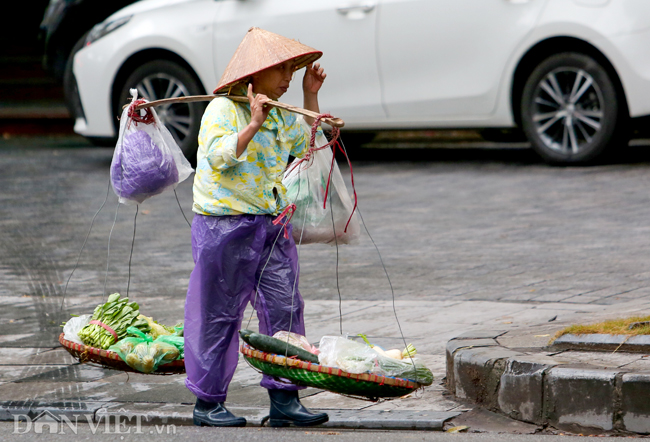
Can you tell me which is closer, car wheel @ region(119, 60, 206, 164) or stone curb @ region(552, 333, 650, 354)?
stone curb @ region(552, 333, 650, 354)

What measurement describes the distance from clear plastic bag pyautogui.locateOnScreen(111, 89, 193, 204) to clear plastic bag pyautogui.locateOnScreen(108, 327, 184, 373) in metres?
0.60

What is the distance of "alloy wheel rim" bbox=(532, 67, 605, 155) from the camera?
357 inches

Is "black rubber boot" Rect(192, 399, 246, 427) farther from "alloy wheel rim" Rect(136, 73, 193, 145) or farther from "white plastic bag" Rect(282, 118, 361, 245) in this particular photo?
"alloy wheel rim" Rect(136, 73, 193, 145)

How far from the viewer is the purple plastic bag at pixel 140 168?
4355 mm

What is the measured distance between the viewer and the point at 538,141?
9422mm

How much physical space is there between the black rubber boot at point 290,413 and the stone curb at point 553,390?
0.67 meters

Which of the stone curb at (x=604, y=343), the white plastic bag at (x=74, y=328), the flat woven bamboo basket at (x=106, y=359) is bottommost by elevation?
the stone curb at (x=604, y=343)

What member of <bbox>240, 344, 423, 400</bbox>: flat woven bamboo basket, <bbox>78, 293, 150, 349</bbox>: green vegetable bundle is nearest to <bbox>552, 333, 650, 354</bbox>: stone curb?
<bbox>240, 344, 423, 400</bbox>: flat woven bamboo basket

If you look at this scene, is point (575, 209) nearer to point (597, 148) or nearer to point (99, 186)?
point (597, 148)

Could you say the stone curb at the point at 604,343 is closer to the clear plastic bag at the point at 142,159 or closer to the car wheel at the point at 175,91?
the clear plastic bag at the point at 142,159

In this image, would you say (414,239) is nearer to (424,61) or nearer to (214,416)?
(424,61)

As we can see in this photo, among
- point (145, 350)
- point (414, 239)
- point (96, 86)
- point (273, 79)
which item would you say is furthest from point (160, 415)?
point (96, 86)

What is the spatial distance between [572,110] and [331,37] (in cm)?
231

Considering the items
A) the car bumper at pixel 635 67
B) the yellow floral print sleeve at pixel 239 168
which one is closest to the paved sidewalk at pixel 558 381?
the yellow floral print sleeve at pixel 239 168
